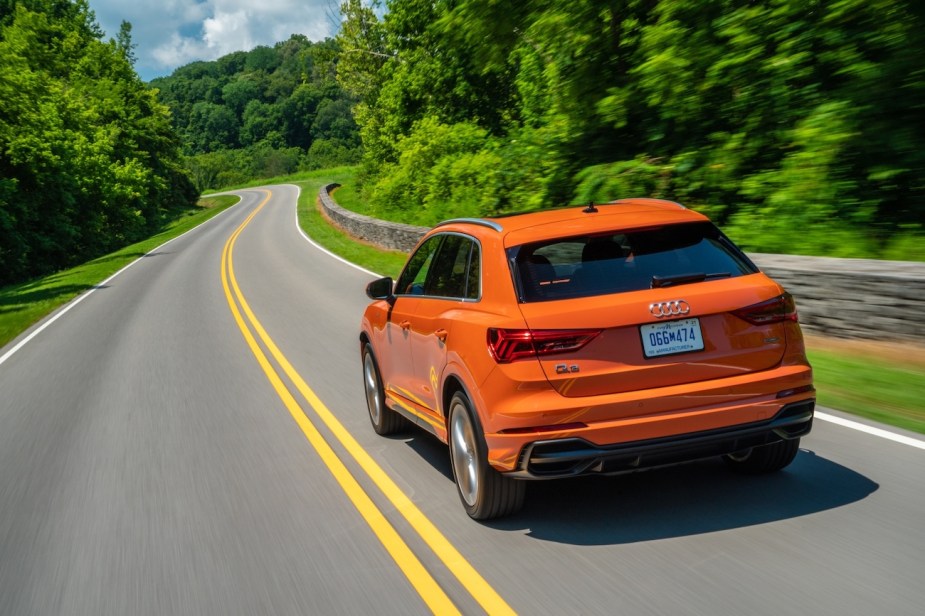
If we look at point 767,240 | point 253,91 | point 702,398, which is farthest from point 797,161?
point 253,91

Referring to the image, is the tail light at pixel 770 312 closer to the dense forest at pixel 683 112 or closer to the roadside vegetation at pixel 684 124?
the roadside vegetation at pixel 684 124

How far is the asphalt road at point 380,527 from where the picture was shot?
4047mm

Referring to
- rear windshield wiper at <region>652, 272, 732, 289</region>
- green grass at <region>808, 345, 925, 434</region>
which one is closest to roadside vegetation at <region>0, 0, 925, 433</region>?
green grass at <region>808, 345, 925, 434</region>

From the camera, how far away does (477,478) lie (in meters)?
5.02

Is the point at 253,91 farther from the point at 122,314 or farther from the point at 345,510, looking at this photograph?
the point at 345,510

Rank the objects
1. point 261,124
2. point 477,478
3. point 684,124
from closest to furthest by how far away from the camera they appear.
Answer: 1. point 477,478
2. point 684,124
3. point 261,124

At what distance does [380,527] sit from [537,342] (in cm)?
161

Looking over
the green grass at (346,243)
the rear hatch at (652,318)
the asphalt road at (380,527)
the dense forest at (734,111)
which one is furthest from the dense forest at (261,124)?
the rear hatch at (652,318)

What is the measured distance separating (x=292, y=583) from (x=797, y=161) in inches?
421

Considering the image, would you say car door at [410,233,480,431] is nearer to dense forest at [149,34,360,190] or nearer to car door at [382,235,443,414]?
car door at [382,235,443,414]

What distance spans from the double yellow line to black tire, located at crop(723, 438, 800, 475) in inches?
74.7

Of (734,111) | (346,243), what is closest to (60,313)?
(346,243)

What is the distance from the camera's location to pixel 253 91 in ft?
619

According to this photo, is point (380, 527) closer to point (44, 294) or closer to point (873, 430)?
point (873, 430)
